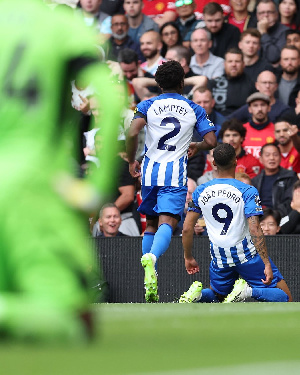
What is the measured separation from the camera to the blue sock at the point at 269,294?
7855mm

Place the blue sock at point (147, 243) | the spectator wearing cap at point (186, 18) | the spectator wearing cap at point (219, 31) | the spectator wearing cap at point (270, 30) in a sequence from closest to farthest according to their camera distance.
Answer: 1. the blue sock at point (147, 243)
2. the spectator wearing cap at point (270, 30)
3. the spectator wearing cap at point (219, 31)
4. the spectator wearing cap at point (186, 18)

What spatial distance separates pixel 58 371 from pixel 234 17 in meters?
11.1

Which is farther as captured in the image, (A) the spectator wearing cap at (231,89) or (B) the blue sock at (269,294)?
(A) the spectator wearing cap at (231,89)

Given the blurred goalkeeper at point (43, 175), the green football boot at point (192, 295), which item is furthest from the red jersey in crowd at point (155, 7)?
the blurred goalkeeper at point (43, 175)

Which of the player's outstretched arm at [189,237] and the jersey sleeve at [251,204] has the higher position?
the jersey sleeve at [251,204]

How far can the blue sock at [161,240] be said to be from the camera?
24.2 ft

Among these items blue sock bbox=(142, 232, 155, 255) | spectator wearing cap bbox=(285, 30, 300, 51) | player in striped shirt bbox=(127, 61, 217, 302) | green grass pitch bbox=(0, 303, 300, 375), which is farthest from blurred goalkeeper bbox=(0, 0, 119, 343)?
spectator wearing cap bbox=(285, 30, 300, 51)

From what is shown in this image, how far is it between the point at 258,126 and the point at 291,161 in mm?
642

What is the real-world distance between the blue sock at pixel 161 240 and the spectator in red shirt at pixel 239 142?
3.51 meters

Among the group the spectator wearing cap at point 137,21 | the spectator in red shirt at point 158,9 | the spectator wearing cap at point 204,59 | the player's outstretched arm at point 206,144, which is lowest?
the player's outstretched arm at point 206,144

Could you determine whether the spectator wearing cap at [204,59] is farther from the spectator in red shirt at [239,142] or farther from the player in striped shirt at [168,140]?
the player in striped shirt at [168,140]

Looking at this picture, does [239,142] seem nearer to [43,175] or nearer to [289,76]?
[289,76]

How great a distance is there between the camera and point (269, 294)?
7859 mm

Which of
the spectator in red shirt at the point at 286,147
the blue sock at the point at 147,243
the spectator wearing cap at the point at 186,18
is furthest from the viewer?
the spectator wearing cap at the point at 186,18
